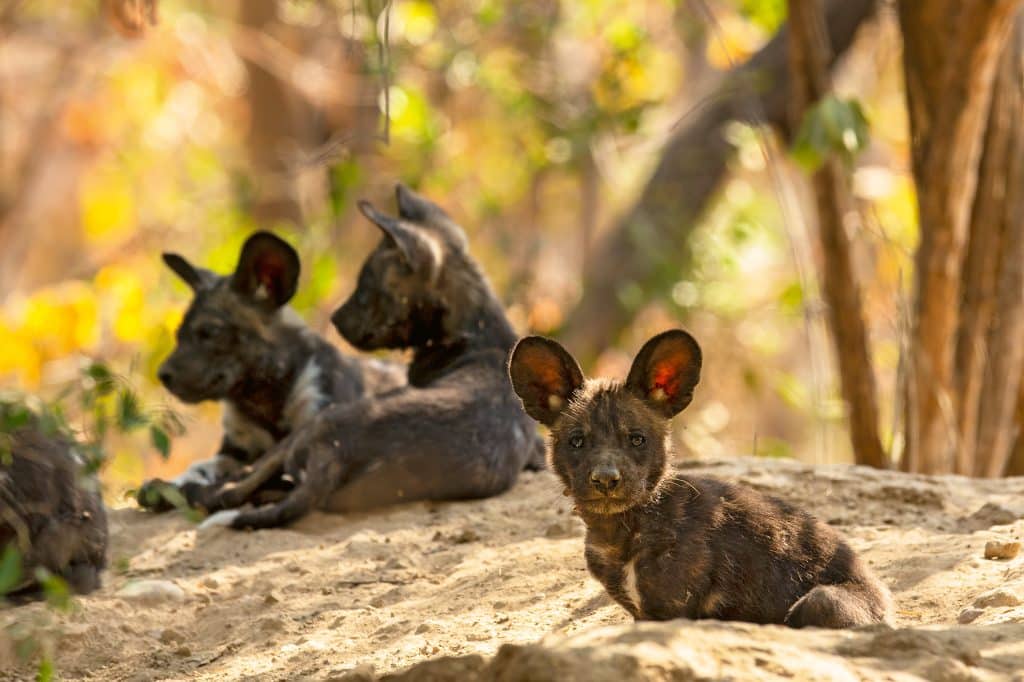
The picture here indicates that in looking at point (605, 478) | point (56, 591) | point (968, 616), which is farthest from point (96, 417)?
point (968, 616)

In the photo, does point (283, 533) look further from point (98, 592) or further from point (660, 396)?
point (660, 396)

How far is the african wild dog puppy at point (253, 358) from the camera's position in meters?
7.50

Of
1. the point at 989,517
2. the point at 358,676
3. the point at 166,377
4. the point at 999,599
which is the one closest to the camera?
the point at 358,676

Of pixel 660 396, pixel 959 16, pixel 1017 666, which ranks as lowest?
pixel 1017 666

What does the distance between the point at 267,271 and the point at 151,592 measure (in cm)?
227

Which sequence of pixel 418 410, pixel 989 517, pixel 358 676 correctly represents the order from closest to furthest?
pixel 358 676
pixel 989 517
pixel 418 410

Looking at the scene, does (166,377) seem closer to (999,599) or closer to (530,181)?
(999,599)

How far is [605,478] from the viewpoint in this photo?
4.51 meters

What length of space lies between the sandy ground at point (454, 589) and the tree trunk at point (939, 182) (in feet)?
4.61

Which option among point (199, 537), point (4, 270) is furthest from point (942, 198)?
point (4, 270)

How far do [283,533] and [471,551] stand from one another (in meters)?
0.98

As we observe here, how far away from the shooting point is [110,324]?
43.6 ft

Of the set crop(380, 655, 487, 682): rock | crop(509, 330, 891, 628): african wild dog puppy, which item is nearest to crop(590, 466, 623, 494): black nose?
crop(509, 330, 891, 628): african wild dog puppy

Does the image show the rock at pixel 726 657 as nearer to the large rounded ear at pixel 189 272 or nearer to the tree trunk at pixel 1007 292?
the large rounded ear at pixel 189 272
